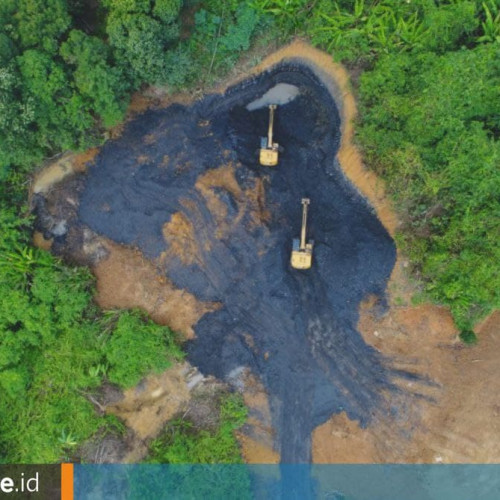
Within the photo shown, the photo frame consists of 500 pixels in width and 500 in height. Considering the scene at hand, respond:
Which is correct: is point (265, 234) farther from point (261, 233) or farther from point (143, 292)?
point (143, 292)

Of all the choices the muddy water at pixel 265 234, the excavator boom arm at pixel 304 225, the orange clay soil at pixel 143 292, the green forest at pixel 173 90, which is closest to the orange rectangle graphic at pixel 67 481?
the green forest at pixel 173 90

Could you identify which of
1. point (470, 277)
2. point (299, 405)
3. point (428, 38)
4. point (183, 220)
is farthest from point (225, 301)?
point (428, 38)

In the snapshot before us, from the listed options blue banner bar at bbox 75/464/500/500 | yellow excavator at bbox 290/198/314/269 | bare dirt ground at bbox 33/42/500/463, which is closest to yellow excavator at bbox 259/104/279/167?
bare dirt ground at bbox 33/42/500/463

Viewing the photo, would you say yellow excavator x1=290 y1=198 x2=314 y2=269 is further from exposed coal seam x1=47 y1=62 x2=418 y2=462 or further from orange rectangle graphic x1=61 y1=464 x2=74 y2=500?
orange rectangle graphic x1=61 y1=464 x2=74 y2=500

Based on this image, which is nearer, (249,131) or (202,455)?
(202,455)

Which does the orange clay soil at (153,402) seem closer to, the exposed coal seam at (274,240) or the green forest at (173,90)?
the green forest at (173,90)

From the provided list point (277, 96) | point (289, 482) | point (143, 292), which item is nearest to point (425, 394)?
point (289, 482)

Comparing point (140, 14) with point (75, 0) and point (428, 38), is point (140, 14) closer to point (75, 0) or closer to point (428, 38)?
point (75, 0)
